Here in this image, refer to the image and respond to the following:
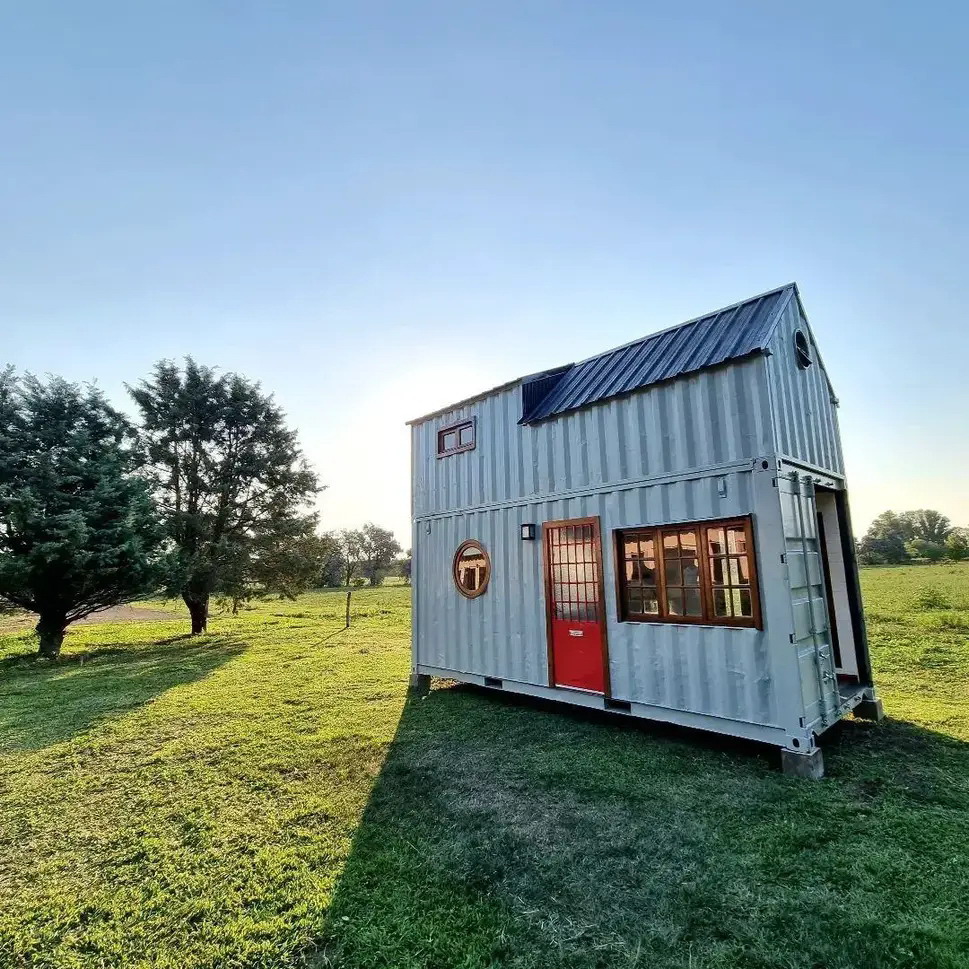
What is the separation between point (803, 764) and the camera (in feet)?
13.5

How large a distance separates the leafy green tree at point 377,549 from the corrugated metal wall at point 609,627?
45762 mm

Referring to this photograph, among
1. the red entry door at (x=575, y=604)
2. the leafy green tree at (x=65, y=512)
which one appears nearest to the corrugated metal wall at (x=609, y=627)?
the red entry door at (x=575, y=604)

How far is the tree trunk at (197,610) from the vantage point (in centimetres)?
1506

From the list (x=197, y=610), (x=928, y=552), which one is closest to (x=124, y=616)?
(x=197, y=610)

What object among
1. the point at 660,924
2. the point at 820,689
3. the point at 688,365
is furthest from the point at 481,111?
the point at 660,924

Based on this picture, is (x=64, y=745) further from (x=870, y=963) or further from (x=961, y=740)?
(x=961, y=740)

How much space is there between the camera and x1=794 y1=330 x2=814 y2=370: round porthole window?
18.3 ft

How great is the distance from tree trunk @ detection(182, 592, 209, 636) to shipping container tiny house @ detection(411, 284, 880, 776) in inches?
442

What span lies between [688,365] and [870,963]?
464cm

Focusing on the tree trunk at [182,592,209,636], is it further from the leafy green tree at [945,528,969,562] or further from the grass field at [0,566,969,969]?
the leafy green tree at [945,528,969,562]

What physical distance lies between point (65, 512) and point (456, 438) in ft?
32.9

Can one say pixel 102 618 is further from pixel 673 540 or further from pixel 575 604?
pixel 673 540

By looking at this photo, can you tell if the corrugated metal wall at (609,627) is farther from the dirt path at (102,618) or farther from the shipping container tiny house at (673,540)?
the dirt path at (102,618)

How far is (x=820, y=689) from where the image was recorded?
4641 mm
